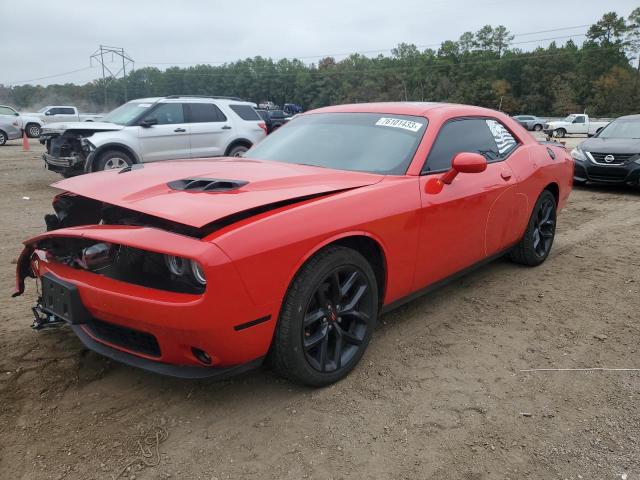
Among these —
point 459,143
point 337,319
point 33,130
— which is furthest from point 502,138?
point 33,130

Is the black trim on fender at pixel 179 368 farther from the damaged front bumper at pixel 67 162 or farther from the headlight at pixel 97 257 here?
the damaged front bumper at pixel 67 162

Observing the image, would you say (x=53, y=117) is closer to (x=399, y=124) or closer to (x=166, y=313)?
(x=399, y=124)

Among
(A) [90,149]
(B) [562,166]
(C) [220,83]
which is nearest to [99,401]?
(B) [562,166]

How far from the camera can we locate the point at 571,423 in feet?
7.95

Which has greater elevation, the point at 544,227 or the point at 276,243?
the point at 276,243

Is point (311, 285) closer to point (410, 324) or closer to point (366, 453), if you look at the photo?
point (366, 453)

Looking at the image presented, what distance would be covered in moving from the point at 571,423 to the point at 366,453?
105cm

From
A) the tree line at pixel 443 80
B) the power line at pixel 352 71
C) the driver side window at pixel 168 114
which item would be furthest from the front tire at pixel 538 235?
the power line at pixel 352 71

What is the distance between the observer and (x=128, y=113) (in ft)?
32.3

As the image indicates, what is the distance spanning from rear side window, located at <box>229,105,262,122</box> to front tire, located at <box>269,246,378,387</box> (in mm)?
8721

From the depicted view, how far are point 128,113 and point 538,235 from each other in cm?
818

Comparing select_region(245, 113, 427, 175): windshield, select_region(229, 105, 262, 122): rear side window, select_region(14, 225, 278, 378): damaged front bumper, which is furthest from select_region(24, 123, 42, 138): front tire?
select_region(14, 225, 278, 378): damaged front bumper

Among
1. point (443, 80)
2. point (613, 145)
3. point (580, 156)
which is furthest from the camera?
point (443, 80)

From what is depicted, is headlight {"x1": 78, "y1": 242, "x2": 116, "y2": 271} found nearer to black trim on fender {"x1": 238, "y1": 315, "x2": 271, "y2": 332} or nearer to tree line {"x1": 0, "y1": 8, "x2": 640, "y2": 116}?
black trim on fender {"x1": 238, "y1": 315, "x2": 271, "y2": 332}
